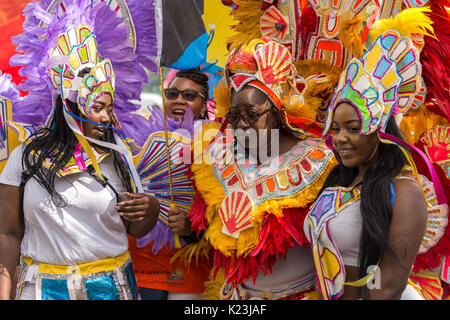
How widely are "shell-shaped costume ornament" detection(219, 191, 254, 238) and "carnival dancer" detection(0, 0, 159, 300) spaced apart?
0.40m

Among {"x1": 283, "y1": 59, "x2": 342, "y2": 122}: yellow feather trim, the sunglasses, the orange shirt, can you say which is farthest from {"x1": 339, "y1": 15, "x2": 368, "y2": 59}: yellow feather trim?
the orange shirt

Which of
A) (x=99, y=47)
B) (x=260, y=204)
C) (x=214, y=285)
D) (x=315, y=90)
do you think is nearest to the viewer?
(x=260, y=204)

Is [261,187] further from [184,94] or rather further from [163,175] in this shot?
[184,94]

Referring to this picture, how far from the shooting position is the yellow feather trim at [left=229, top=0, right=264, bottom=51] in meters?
3.66

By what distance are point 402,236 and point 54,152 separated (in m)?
1.79

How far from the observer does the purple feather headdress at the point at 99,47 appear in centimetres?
311

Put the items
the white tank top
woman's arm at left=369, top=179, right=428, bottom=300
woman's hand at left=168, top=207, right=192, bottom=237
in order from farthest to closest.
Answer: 1. woman's hand at left=168, top=207, right=192, bottom=237
2. the white tank top
3. woman's arm at left=369, top=179, right=428, bottom=300

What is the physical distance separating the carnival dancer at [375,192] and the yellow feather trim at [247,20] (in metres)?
1.14

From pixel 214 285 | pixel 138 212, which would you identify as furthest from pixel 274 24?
pixel 214 285

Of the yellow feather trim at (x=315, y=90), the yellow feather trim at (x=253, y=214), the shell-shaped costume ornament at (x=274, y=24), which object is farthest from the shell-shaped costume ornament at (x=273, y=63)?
the yellow feather trim at (x=253, y=214)

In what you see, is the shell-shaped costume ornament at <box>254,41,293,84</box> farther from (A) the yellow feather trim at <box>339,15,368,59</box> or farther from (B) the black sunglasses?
(A) the yellow feather trim at <box>339,15,368,59</box>

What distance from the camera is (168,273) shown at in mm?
3762

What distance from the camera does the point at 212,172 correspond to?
3445 mm
